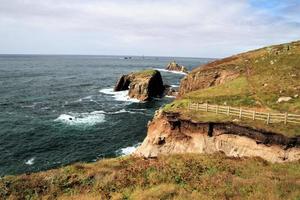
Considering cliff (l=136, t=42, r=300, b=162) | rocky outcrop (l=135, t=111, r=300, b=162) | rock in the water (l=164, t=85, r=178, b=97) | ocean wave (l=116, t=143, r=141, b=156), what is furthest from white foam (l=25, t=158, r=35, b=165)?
rock in the water (l=164, t=85, r=178, b=97)

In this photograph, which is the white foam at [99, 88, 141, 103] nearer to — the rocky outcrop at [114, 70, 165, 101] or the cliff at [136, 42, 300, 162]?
the rocky outcrop at [114, 70, 165, 101]

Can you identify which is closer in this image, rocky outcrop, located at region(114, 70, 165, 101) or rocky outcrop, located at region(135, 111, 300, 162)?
rocky outcrop, located at region(135, 111, 300, 162)

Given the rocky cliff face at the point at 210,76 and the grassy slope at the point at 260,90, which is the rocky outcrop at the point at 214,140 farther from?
the rocky cliff face at the point at 210,76

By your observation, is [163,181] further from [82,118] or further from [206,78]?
[82,118]

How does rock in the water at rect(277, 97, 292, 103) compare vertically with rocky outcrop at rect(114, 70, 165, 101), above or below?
above

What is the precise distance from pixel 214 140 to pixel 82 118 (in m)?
35.5

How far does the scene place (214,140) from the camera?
3284 centimetres

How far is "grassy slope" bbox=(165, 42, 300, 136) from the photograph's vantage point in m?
35.1

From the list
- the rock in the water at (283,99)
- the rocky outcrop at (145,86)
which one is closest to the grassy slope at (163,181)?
the rock in the water at (283,99)

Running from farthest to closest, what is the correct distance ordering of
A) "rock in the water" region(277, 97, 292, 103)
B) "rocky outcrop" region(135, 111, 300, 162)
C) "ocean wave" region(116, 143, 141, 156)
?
"ocean wave" region(116, 143, 141, 156)
"rock in the water" region(277, 97, 292, 103)
"rocky outcrop" region(135, 111, 300, 162)

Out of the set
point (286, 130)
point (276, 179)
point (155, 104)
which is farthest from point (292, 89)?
point (155, 104)

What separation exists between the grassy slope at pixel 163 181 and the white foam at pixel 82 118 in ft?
125

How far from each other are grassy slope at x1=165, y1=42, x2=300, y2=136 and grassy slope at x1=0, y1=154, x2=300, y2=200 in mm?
10392

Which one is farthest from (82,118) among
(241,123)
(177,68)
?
(177,68)
